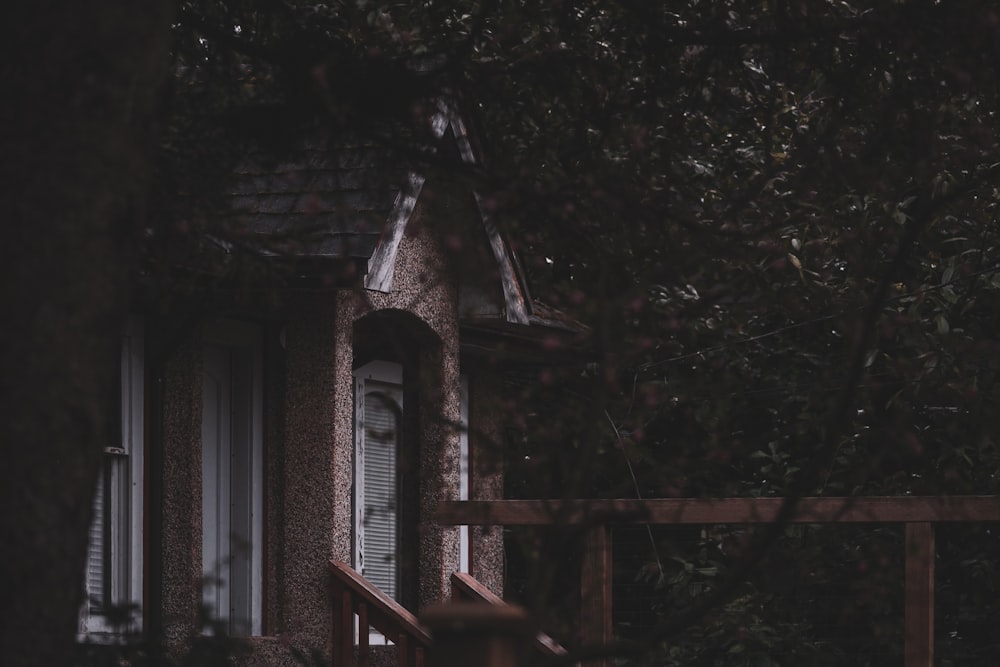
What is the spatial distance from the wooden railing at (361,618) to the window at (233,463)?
790 millimetres

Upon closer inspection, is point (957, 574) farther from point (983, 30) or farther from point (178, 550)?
point (983, 30)

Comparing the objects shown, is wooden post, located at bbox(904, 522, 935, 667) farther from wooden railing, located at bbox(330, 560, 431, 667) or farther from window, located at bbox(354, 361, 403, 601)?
window, located at bbox(354, 361, 403, 601)

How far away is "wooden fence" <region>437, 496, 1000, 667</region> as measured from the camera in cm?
683

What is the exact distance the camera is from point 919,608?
280 inches

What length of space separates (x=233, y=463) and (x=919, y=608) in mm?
4291

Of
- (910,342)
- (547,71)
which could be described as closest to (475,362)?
(910,342)

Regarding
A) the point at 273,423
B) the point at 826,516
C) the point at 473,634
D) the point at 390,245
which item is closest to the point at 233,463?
the point at 273,423

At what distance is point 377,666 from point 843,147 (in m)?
5.88

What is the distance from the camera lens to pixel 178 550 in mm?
8812

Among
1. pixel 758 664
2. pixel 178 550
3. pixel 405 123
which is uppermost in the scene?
pixel 405 123

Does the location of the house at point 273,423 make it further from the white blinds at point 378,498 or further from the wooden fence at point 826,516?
the white blinds at point 378,498

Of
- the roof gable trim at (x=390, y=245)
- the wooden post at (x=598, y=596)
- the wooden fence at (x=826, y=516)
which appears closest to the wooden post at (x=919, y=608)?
the wooden fence at (x=826, y=516)

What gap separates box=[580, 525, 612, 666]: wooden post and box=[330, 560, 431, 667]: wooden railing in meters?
1.40

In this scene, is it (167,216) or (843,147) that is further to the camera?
(843,147)
